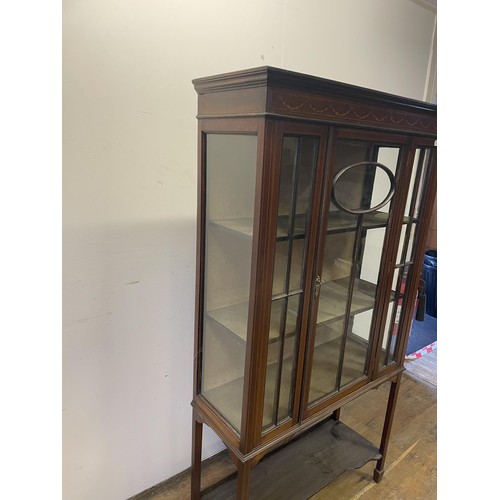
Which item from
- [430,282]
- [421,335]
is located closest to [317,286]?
[421,335]

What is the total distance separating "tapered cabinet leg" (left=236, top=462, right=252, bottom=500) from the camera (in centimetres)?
122

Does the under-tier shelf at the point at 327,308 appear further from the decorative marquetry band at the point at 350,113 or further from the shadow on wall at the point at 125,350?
the decorative marquetry band at the point at 350,113

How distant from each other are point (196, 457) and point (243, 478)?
14.3 inches

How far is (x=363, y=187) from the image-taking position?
4.35ft

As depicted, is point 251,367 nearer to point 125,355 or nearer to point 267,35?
point 125,355

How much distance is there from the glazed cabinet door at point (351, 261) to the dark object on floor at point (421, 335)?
5.76 feet

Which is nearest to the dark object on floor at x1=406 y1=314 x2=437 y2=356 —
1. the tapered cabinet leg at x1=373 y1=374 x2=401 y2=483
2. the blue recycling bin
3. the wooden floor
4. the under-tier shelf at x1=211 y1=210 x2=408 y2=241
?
the blue recycling bin

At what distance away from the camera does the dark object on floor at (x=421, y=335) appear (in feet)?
10.3

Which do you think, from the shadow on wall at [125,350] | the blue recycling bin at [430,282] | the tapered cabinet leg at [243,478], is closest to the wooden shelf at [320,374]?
the tapered cabinet leg at [243,478]

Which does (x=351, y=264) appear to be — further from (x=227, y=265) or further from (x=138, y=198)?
(x=138, y=198)

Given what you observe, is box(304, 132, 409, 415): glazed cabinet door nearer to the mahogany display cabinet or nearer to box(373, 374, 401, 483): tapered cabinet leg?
the mahogany display cabinet

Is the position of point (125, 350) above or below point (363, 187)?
below
